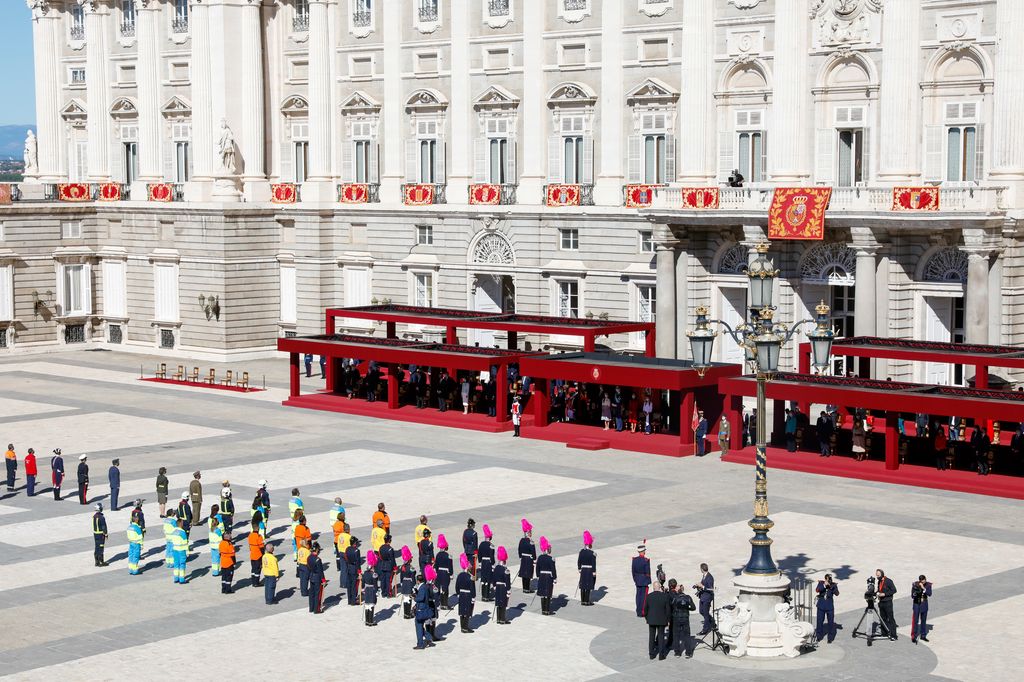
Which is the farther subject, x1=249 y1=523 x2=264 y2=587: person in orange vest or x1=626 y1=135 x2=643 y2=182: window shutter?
x1=626 y1=135 x2=643 y2=182: window shutter

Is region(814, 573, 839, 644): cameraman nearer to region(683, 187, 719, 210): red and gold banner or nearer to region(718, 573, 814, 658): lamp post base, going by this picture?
region(718, 573, 814, 658): lamp post base

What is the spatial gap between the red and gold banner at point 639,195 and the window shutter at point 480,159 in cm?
885

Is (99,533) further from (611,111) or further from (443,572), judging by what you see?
(611,111)

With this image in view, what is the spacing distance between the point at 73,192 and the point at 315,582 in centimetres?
5434

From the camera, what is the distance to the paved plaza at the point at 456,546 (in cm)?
2862

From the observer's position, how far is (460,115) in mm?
70875

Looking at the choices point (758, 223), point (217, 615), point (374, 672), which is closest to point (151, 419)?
point (758, 223)

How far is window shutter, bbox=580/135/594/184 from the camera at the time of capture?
2621 inches

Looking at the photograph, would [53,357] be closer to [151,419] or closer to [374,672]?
[151,419]

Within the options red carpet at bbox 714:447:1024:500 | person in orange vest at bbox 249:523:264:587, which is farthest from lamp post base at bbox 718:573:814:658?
red carpet at bbox 714:447:1024:500

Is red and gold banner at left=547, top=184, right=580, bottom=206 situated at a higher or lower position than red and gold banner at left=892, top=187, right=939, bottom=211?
higher

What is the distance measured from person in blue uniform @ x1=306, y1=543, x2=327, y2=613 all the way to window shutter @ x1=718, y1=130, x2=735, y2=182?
33665 mm

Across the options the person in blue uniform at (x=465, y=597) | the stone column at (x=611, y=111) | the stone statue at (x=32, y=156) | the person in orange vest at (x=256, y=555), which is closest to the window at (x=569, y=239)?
the stone column at (x=611, y=111)

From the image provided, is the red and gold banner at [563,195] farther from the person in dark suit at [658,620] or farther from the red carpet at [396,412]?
the person in dark suit at [658,620]
